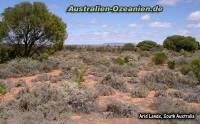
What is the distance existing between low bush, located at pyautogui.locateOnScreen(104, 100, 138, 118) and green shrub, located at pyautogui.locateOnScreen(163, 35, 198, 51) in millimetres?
36068

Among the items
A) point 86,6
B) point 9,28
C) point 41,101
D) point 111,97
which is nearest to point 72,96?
point 41,101

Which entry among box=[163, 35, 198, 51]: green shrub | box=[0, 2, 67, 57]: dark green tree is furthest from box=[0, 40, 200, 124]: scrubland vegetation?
box=[163, 35, 198, 51]: green shrub

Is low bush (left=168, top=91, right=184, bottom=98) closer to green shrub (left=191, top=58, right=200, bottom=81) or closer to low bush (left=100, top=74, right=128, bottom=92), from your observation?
low bush (left=100, top=74, right=128, bottom=92)

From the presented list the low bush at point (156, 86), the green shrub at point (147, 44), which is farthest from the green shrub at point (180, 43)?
the low bush at point (156, 86)

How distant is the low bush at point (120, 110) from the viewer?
34.9ft

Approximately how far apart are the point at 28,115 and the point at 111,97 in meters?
4.05

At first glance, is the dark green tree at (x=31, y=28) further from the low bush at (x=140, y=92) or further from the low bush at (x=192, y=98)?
the low bush at (x=192, y=98)

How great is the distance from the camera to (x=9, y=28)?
78.6ft

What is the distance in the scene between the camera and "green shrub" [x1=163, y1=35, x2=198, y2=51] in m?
45.9

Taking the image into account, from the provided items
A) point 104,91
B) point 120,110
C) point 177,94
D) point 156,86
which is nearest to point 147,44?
point 156,86

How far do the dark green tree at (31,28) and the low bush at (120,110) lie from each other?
14.1 metres

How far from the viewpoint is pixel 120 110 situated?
35.4ft

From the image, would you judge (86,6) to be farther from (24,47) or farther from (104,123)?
(24,47)

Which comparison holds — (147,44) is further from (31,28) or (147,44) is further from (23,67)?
(23,67)
